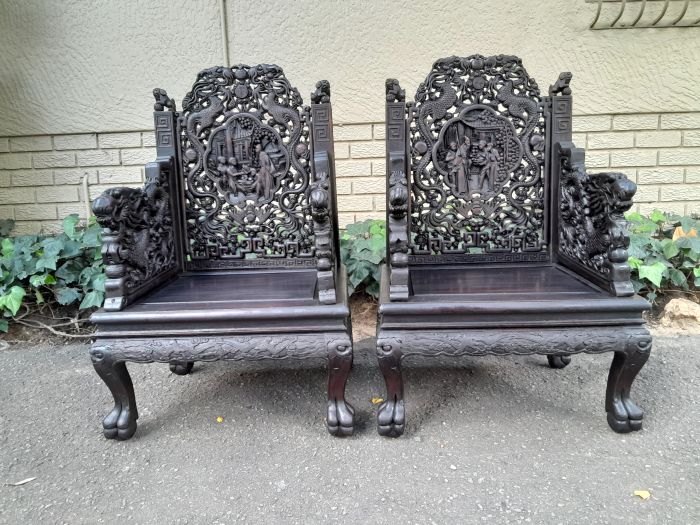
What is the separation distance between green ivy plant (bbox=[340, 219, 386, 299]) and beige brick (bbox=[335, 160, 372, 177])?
20.0 inches

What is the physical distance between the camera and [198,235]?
2.38m

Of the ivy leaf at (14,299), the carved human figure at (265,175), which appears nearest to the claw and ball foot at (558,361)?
the carved human figure at (265,175)

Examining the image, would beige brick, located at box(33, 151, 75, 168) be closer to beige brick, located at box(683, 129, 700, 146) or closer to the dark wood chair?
the dark wood chair

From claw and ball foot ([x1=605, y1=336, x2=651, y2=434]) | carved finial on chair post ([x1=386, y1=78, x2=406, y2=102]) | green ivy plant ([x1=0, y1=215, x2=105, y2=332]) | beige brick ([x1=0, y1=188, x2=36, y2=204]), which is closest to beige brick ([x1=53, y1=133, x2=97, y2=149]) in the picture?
beige brick ([x1=0, y1=188, x2=36, y2=204])

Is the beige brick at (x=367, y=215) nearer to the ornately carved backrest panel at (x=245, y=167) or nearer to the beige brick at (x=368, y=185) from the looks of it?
the beige brick at (x=368, y=185)

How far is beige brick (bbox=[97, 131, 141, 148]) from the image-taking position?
374 centimetres

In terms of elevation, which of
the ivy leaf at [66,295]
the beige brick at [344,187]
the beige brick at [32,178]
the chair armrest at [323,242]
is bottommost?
the ivy leaf at [66,295]

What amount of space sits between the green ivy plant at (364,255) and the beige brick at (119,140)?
1.77 meters

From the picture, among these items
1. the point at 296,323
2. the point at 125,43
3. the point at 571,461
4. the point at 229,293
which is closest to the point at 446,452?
the point at 571,461

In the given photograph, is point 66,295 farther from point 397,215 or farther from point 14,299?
point 397,215

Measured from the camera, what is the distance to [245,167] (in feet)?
7.70

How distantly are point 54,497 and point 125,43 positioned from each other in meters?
3.12

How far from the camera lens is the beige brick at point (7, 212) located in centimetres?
386

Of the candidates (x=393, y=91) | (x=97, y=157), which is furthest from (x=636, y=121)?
(x=97, y=157)
